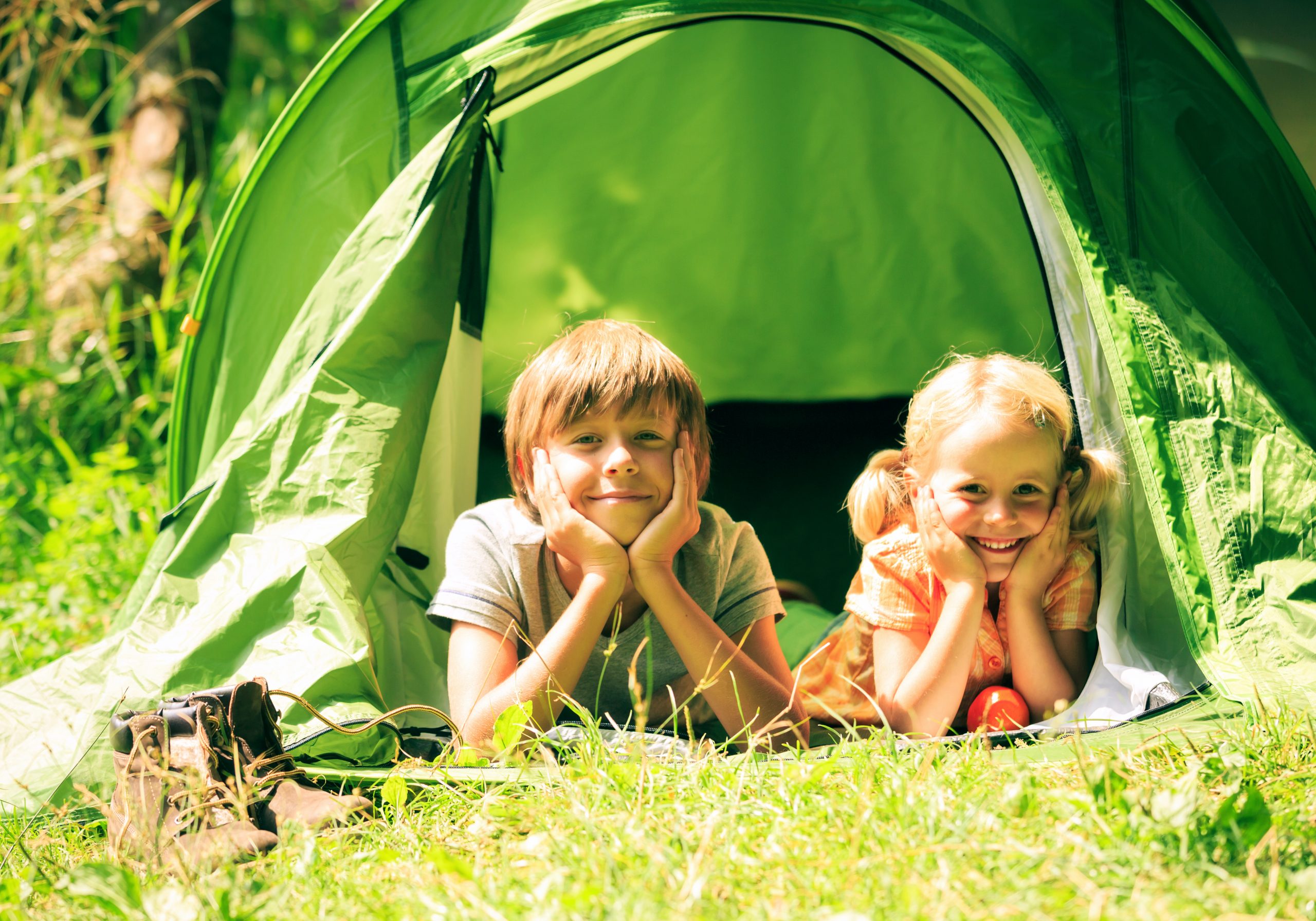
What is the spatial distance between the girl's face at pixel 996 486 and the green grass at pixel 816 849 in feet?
1.39

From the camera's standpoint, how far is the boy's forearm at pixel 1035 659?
→ 65.3 inches

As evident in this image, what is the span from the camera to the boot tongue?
1.31 meters

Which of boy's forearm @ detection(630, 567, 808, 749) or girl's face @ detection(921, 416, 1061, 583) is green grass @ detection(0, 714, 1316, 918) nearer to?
boy's forearm @ detection(630, 567, 808, 749)

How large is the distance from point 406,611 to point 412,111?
0.92 m

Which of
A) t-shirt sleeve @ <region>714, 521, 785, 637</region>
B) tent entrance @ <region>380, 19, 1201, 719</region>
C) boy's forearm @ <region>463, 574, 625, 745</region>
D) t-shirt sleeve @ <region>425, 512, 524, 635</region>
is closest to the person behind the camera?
boy's forearm @ <region>463, 574, 625, 745</region>

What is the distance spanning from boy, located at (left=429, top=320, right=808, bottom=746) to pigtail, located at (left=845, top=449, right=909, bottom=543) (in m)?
0.18

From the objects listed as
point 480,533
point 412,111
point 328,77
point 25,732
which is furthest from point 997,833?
point 328,77

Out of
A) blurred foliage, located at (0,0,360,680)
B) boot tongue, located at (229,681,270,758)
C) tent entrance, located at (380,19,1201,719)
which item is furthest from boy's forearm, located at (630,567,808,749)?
blurred foliage, located at (0,0,360,680)

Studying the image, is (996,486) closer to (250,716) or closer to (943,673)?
(943,673)

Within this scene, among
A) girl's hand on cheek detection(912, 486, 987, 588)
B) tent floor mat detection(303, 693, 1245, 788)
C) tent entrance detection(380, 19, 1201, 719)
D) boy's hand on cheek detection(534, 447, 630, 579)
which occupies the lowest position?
tent floor mat detection(303, 693, 1245, 788)

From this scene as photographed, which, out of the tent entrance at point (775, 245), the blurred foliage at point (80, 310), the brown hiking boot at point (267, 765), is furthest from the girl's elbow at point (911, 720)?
the blurred foliage at point (80, 310)

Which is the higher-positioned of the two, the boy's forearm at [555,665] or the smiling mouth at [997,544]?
the smiling mouth at [997,544]

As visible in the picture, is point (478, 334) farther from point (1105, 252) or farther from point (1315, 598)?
point (1315, 598)

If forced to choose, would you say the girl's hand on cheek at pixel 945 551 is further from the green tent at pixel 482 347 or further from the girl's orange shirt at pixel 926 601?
the green tent at pixel 482 347
